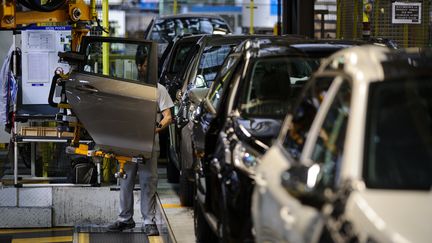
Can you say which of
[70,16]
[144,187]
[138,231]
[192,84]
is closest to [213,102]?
[144,187]

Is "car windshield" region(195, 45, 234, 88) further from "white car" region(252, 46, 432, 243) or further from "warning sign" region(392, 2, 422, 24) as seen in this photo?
"white car" region(252, 46, 432, 243)

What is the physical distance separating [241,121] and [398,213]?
3.57m

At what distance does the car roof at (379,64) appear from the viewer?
483 cm

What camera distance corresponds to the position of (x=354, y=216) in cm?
417

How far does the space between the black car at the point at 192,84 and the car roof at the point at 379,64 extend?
510 cm

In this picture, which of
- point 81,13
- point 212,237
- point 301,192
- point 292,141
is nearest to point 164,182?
point 81,13

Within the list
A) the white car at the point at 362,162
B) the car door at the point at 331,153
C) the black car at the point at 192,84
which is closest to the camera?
the white car at the point at 362,162

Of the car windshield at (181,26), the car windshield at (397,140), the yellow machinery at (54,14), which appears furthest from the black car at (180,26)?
the car windshield at (397,140)

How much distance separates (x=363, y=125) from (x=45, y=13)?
862cm

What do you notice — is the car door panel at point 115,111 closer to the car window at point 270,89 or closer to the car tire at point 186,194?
the car tire at point 186,194

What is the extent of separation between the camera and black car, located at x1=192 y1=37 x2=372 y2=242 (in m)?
6.84

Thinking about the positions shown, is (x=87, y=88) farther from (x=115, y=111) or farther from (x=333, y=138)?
(x=333, y=138)

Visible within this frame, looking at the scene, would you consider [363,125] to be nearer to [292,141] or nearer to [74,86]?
[292,141]

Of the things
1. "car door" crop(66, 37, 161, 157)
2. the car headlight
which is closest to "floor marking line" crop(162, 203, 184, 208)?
"car door" crop(66, 37, 161, 157)
